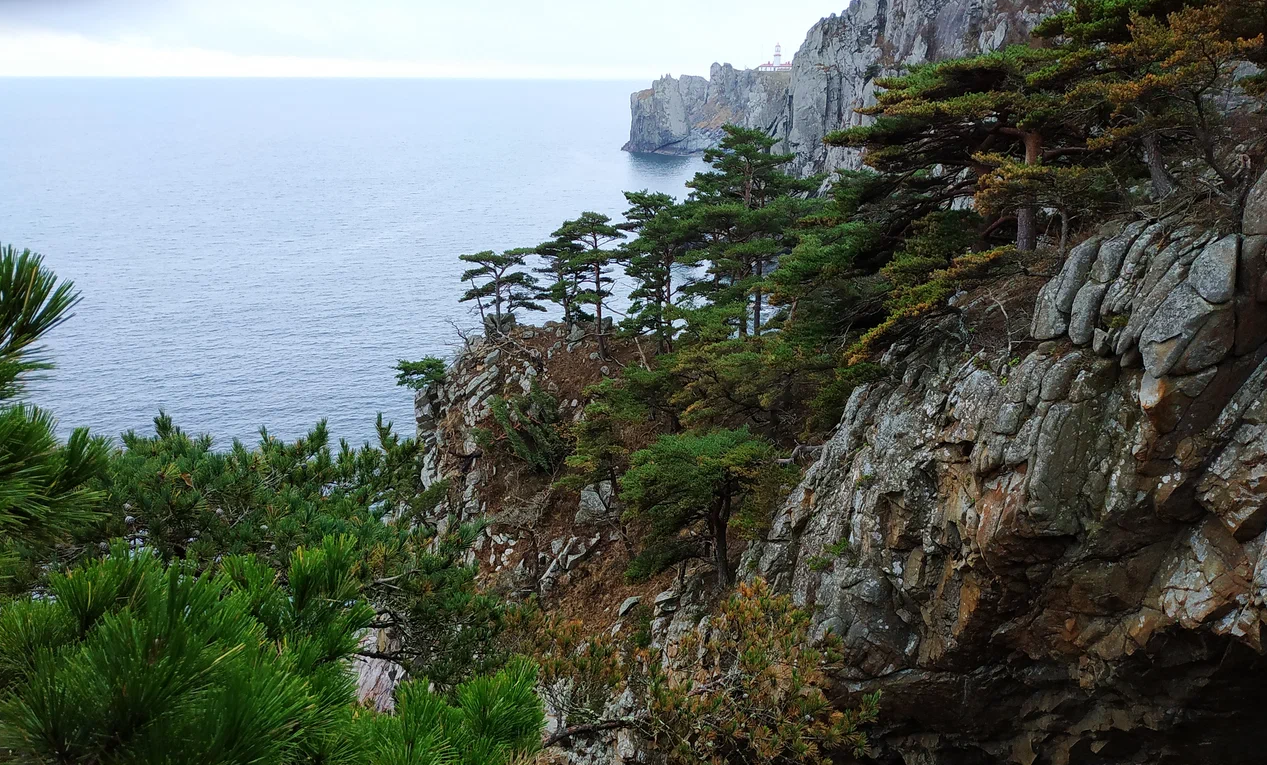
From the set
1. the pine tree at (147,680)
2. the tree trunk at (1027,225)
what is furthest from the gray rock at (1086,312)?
the pine tree at (147,680)

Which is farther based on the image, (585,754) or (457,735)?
(585,754)

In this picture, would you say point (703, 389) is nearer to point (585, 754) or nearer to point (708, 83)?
point (585, 754)

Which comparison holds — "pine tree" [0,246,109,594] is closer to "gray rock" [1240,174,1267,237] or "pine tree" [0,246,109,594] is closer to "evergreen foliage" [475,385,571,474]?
"gray rock" [1240,174,1267,237]

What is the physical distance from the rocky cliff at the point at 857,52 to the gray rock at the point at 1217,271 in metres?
14.6

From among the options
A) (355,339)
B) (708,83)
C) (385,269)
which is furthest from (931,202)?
(708,83)

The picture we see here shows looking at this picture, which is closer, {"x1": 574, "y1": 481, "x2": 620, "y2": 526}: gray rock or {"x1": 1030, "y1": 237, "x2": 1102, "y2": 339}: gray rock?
{"x1": 1030, "y1": 237, "x2": 1102, "y2": 339}: gray rock

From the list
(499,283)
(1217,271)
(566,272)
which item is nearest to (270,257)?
(499,283)

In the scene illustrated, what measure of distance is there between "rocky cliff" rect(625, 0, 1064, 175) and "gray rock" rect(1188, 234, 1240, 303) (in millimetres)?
14646

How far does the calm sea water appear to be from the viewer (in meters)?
46.0

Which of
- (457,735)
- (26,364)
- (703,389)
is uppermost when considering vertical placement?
(26,364)

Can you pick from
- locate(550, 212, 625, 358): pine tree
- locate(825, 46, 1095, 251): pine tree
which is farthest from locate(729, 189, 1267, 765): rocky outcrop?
locate(550, 212, 625, 358): pine tree

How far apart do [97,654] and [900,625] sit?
39.6 feet

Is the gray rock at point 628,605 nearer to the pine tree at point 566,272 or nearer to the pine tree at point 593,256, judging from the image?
the pine tree at point 593,256

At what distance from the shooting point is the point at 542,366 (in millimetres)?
31422
